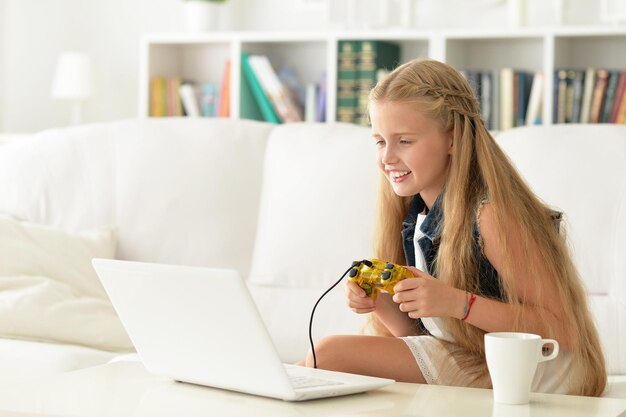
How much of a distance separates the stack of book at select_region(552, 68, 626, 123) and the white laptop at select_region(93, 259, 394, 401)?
217 centimetres

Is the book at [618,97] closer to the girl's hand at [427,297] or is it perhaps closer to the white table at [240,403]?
the girl's hand at [427,297]

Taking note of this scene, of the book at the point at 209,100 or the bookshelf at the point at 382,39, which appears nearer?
the bookshelf at the point at 382,39

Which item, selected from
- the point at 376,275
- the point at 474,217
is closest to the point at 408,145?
the point at 474,217

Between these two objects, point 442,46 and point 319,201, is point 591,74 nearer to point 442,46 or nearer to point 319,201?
point 442,46

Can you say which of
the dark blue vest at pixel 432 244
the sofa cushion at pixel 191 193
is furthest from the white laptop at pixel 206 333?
the sofa cushion at pixel 191 193

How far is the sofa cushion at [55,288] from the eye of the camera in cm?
226

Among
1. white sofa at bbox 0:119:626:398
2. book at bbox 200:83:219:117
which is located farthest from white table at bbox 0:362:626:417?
book at bbox 200:83:219:117

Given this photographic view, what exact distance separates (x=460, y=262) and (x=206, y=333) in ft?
1.49

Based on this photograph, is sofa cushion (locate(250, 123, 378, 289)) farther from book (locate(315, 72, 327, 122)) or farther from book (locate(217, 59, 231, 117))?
book (locate(217, 59, 231, 117))

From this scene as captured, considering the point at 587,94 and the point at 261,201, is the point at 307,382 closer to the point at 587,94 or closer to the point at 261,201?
the point at 261,201

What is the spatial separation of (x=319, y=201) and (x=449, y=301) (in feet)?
3.06

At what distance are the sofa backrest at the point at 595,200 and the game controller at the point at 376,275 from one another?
75 cm

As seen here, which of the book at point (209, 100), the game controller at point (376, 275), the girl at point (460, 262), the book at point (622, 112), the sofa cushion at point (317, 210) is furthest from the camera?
the book at point (209, 100)

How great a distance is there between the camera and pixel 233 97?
149 inches
